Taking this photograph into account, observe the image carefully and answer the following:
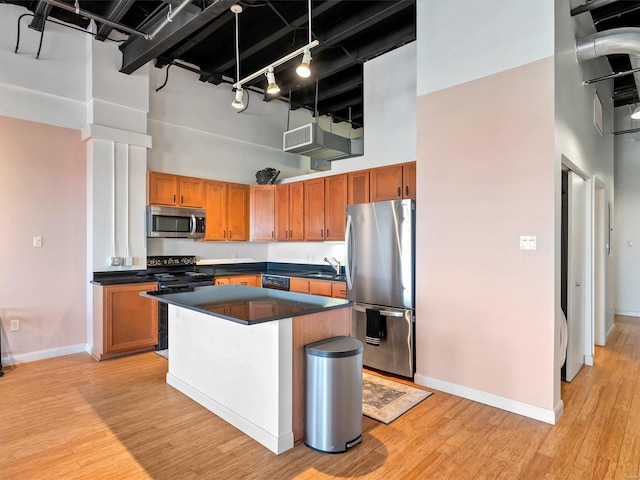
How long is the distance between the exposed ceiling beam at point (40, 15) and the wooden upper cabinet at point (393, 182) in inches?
155

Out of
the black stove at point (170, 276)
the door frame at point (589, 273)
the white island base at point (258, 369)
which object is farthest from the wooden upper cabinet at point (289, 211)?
the door frame at point (589, 273)

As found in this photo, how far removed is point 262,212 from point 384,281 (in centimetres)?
283

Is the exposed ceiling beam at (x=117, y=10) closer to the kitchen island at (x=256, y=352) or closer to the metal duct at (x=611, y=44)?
the kitchen island at (x=256, y=352)

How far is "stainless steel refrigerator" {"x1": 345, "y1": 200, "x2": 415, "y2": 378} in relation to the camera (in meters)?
3.56

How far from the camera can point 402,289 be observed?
361 cm

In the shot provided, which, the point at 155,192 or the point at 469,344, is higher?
the point at 155,192

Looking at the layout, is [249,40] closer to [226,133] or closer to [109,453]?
[226,133]

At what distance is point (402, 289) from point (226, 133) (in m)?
3.95

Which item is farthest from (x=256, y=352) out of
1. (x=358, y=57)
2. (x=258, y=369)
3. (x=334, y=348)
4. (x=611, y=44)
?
(x=358, y=57)

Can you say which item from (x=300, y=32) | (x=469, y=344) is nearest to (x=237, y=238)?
(x=300, y=32)

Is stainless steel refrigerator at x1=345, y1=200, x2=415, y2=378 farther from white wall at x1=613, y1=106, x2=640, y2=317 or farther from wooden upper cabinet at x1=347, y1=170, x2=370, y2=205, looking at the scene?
white wall at x1=613, y1=106, x2=640, y2=317

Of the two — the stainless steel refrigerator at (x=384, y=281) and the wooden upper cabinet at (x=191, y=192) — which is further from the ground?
the wooden upper cabinet at (x=191, y=192)

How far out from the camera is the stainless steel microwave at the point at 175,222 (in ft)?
15.5

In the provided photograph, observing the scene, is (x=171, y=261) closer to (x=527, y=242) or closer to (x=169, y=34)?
(x=169, y=34)
